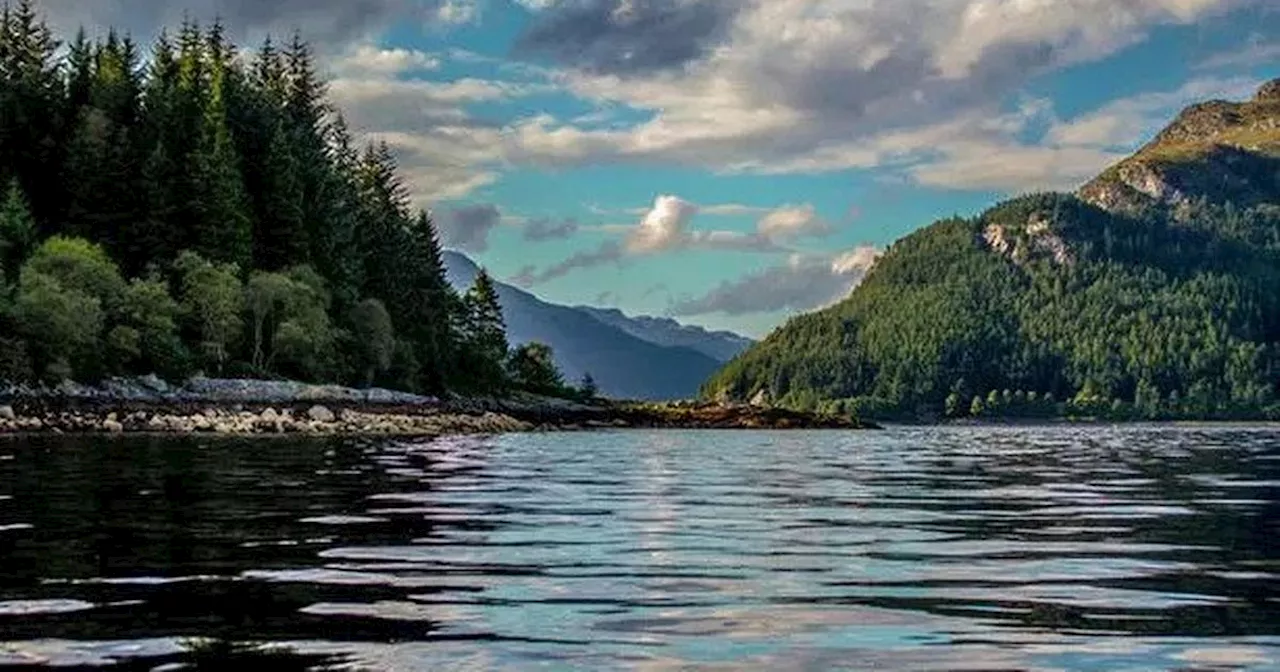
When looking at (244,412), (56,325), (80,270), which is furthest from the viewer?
(80,270)

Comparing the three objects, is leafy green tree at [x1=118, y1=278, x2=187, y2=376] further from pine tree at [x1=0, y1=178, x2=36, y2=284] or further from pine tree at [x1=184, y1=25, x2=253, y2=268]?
pine tree at [x1=184, y1=25, x2=253, y2=268]

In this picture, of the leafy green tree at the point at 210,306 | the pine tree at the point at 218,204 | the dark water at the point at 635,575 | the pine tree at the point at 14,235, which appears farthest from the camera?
the pine tree at the point at 218,204

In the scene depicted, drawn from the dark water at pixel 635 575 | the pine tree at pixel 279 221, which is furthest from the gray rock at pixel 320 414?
the dark water at pixel 635 575

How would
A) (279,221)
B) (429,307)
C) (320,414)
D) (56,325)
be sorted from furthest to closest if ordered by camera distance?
(429,307)
(279,221)
(320,414)
(56,325)

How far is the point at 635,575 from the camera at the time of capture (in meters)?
15.0

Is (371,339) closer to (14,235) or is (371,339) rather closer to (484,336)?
(14,235)

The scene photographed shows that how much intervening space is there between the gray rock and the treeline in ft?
47.9

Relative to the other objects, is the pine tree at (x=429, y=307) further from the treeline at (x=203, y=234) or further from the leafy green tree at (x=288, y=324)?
the leafy green tree at (x=288, y=324)

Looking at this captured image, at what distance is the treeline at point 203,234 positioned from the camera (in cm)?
9706

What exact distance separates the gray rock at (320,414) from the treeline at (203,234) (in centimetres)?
1460

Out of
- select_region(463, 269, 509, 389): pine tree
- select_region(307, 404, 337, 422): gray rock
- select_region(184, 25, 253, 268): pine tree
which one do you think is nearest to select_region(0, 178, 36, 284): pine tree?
select_region(184, 25, 253, 268): pine tree

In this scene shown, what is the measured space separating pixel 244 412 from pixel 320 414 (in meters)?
5.35

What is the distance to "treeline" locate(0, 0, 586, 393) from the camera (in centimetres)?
9706

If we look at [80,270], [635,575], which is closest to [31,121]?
[80,270]
